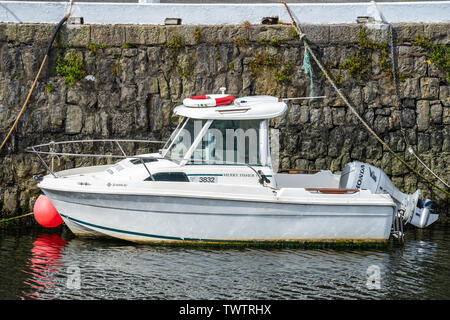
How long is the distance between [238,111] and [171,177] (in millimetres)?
1314

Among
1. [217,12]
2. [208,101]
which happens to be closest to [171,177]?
[208,101]

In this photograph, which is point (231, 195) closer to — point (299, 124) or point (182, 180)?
point (182, 180)

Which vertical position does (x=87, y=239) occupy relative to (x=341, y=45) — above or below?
below

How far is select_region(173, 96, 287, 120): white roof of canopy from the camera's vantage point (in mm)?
9250

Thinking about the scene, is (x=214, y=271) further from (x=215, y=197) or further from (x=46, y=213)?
(x=46, y=213)

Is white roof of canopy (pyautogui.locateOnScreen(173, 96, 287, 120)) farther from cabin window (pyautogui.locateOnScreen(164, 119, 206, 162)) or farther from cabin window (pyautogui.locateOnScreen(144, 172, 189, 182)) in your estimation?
cabin window (pyautogui.locateOnScreen(144, 172, 189, 182))

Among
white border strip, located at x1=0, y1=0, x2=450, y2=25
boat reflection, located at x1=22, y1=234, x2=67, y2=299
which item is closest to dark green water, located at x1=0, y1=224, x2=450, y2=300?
boat reflection, located at x1=22, y1=234, x2=67, y2=299

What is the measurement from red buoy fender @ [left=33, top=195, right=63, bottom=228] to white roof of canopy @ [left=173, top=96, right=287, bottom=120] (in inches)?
95.1

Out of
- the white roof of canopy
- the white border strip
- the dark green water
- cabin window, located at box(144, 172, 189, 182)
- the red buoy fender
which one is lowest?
the dark green water

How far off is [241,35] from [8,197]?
4691mm

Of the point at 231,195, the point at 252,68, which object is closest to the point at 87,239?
the point at 231,195

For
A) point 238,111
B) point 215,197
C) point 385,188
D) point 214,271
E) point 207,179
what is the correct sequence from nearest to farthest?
point 214,271 → point 215,197 → point 207,179 → point 238,111 → point 385,188

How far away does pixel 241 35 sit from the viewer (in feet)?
36.6

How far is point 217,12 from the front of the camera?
11266mm
